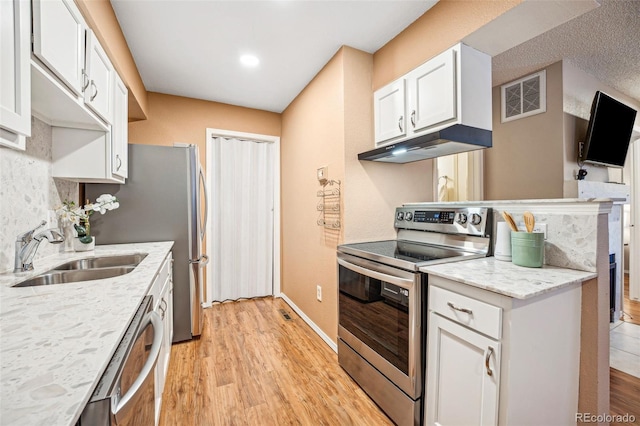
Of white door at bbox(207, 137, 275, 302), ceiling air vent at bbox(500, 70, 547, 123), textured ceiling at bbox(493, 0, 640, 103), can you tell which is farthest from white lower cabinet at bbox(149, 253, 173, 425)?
ceiling air vent at bbox(500, 70, 547, 123)

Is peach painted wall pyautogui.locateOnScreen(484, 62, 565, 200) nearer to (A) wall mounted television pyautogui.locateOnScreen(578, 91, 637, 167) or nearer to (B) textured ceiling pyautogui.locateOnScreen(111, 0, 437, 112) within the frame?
(A) wall mounted television pyautogui.locateOnScreen(578, 91, 637, 167)

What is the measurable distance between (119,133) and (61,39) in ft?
3.03

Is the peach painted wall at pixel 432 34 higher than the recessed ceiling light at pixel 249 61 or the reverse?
the reverse

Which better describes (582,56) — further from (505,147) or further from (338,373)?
(338,373)

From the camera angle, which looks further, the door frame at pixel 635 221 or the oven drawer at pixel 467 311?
the door frame at pixel 635 221

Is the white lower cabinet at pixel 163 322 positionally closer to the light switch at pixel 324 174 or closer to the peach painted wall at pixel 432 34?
the light switch at pixel 324 174

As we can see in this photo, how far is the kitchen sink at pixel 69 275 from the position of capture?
1.25m

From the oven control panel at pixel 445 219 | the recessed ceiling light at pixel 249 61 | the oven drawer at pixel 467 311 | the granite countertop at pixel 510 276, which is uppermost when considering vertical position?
the recessed ceiling light at pixel 249 61

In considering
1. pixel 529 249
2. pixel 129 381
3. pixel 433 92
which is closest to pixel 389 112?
pixel 433 92

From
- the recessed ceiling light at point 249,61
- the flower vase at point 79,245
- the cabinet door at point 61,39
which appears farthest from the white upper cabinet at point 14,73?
the recessed ceiling light at point 249,61

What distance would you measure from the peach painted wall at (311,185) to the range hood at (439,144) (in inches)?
17.1

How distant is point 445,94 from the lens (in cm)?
167

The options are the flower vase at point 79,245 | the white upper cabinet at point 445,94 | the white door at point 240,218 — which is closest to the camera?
the white upper cabinet at point 445,94

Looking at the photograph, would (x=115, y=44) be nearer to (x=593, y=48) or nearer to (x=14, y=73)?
(x=14, y=73)
